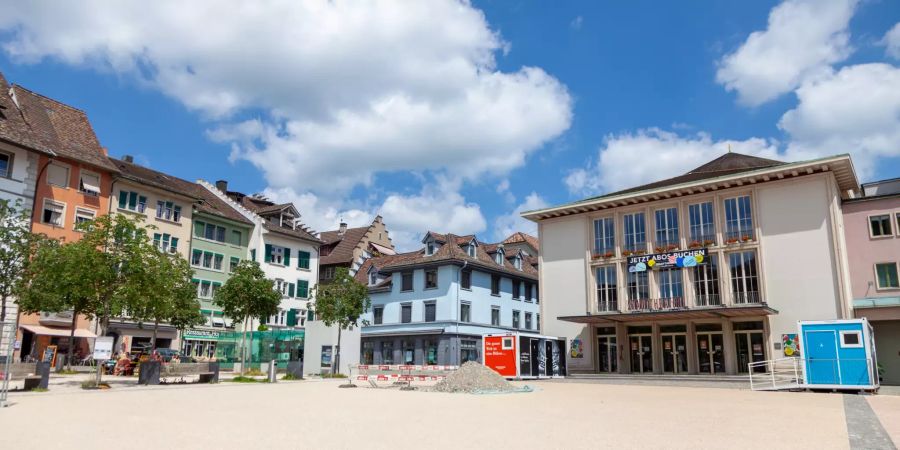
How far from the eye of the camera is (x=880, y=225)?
112 feet

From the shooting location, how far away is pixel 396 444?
9.79m

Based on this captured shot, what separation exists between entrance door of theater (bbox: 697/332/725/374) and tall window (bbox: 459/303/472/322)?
19.1 m

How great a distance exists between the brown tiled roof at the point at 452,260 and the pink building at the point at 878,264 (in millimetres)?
26288

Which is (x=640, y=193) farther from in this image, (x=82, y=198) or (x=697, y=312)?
(x=82, y=198)

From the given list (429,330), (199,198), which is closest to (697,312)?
(429,330)

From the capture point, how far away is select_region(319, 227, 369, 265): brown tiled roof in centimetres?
6372

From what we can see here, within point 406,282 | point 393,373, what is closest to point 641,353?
point 393,373

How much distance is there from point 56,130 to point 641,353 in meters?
39.3

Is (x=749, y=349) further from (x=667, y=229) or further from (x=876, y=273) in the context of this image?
(x=667, y=229)

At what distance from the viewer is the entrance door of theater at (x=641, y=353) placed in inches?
1539

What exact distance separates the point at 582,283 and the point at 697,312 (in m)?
8.81

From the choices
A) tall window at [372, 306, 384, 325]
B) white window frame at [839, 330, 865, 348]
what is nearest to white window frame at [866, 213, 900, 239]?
white window frame at [839, 330, 865, 348]

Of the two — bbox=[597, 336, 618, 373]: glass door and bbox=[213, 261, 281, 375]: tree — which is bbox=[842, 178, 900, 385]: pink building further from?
bbox=[213, 261, 281, 375]: tree

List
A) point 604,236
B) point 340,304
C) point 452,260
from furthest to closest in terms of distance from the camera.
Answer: point 452,260, point 604,236, point 340,304
